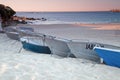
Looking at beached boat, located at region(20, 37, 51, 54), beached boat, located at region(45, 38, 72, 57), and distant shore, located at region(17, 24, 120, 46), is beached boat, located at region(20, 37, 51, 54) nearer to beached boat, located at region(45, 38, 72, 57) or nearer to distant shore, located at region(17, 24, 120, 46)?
beached boat, located at region(45, 38, 72, 57)

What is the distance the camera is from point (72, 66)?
852 centimetres

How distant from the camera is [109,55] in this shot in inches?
346

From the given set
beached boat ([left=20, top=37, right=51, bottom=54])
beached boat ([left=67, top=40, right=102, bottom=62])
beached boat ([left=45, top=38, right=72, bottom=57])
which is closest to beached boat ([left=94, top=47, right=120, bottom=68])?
beached boat ([left=67, top=40, right=102, bottom=62])

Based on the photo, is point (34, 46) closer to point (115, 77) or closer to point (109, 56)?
point (109, 56)

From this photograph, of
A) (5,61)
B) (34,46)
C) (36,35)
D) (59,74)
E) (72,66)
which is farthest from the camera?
(36,35)

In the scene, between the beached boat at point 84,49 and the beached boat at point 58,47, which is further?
the beached boat at point 58,47

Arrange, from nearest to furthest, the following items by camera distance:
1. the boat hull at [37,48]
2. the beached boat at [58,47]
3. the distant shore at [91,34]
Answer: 1. the beached boat at [58,47]
2. the boat hull at [37,48]
3. the distant shore at [91,34]

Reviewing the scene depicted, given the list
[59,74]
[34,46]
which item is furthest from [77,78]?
[34,46]

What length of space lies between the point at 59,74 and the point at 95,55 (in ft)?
10.6

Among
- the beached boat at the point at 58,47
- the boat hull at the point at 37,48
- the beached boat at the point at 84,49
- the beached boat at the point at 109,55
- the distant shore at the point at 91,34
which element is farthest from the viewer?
the distant shore at the point at 91,34

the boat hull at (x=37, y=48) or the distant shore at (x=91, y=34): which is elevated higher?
the boat hull at (x=37, y=48)

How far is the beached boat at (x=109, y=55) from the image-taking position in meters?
8.54

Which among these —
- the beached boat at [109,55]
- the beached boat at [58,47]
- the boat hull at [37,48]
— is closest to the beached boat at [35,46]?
the boat hull at [37,48]

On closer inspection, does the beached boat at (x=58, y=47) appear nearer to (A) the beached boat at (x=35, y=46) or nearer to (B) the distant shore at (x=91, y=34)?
(A) the beached boat at (x=35, y=46)
